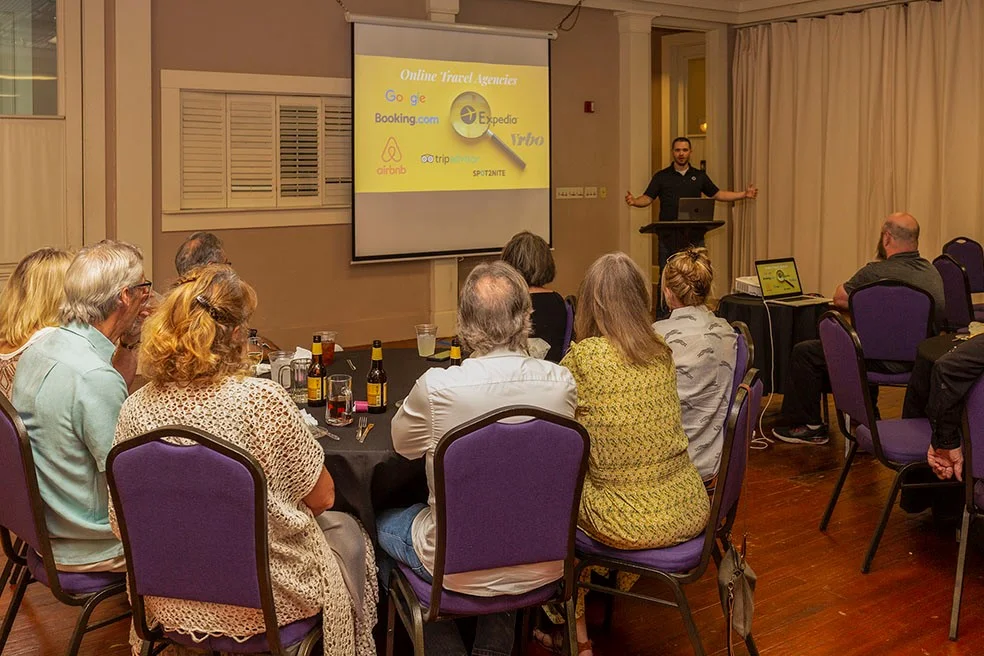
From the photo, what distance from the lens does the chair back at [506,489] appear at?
7.64 ft

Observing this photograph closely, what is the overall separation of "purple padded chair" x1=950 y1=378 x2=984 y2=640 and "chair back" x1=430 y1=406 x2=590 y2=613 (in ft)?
4.91

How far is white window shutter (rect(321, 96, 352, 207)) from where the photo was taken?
25.8ft

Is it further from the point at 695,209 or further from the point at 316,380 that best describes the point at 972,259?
the point at 316,380

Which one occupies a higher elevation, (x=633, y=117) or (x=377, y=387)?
(x=633, y=117)

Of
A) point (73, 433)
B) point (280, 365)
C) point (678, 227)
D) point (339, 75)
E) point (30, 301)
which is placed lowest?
point (73, 433)

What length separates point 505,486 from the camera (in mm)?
2385

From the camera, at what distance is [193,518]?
7.16 ft

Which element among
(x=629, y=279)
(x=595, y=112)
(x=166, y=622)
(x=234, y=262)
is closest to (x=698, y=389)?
(x=629, y=279)

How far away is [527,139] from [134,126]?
3.31m

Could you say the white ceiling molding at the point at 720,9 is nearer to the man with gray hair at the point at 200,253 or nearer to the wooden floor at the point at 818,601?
the man with gray hair at the point at 200,253

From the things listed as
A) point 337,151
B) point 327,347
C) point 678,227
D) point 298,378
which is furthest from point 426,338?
point 678,227

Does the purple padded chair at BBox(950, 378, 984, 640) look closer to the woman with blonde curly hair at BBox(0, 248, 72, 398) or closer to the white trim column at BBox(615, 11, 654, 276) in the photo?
the woman with blonde curly hair at BBox(0, 248, 72, 398)

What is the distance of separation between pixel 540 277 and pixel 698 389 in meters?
1.31

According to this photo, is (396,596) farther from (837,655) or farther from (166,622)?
(837,655)
